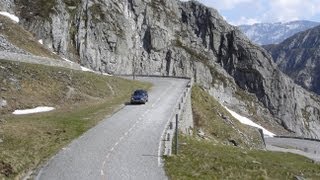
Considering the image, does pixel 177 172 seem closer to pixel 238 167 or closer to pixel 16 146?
pixel 238 167

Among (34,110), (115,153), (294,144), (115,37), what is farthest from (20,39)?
(115,37)

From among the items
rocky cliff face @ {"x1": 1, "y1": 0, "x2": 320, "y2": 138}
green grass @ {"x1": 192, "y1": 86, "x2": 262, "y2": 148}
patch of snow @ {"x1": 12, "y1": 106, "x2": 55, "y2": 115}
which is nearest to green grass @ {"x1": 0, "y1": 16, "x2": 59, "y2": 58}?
rocky cliff face @ {"x1": 1, "y1": 0, "x2": 320, "y2": 138}

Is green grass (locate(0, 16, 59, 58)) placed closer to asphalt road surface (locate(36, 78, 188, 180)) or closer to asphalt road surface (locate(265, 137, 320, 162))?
asphalt road surface (locate(36, 78, 188, 180))

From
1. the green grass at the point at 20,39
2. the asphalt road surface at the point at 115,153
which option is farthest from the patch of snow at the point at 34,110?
the green grass at the point at 20,39

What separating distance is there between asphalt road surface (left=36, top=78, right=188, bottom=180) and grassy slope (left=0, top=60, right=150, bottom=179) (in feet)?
4.24

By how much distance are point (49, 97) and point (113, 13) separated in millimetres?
111510

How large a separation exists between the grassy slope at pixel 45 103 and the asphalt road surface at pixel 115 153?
1294 millimetres

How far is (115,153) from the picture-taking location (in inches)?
1284

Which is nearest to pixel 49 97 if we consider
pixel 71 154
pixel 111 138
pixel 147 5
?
pixel 111 138

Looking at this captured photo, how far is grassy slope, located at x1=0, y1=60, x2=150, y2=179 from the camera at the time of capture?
3157cm

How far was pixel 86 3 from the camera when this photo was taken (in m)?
158

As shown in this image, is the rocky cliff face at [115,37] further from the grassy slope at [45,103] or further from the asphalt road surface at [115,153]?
the asphalt road surface at [115,153]

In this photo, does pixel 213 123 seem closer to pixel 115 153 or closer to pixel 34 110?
pixel 34 110

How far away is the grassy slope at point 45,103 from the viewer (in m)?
31.6
